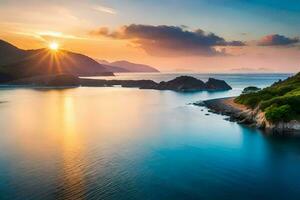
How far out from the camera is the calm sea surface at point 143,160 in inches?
1785

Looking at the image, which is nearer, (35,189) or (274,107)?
(35,189)

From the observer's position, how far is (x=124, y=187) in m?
46.3

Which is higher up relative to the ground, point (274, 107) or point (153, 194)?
point (274, 107)

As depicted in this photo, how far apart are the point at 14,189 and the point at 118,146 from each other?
1155 inches

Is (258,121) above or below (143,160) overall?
above

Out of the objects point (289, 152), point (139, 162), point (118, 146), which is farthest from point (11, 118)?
point (289, 152)

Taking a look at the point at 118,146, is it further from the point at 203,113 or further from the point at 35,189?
the point at 203,113

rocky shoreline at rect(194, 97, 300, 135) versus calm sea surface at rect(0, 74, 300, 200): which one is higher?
rocky shoreline at rect(194, 97, 300, 135)

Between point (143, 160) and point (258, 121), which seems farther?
point (258, 121)

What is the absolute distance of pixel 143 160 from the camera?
61.1 metres

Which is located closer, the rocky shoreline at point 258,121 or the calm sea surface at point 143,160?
the calm sea surface at point 143,160

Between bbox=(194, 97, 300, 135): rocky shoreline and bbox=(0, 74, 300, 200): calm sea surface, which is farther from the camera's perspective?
bbox=(194, 97, 300, 135): rocky shoreline

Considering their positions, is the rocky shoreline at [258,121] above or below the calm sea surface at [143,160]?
above

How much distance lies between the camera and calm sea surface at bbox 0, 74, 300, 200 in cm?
4534
